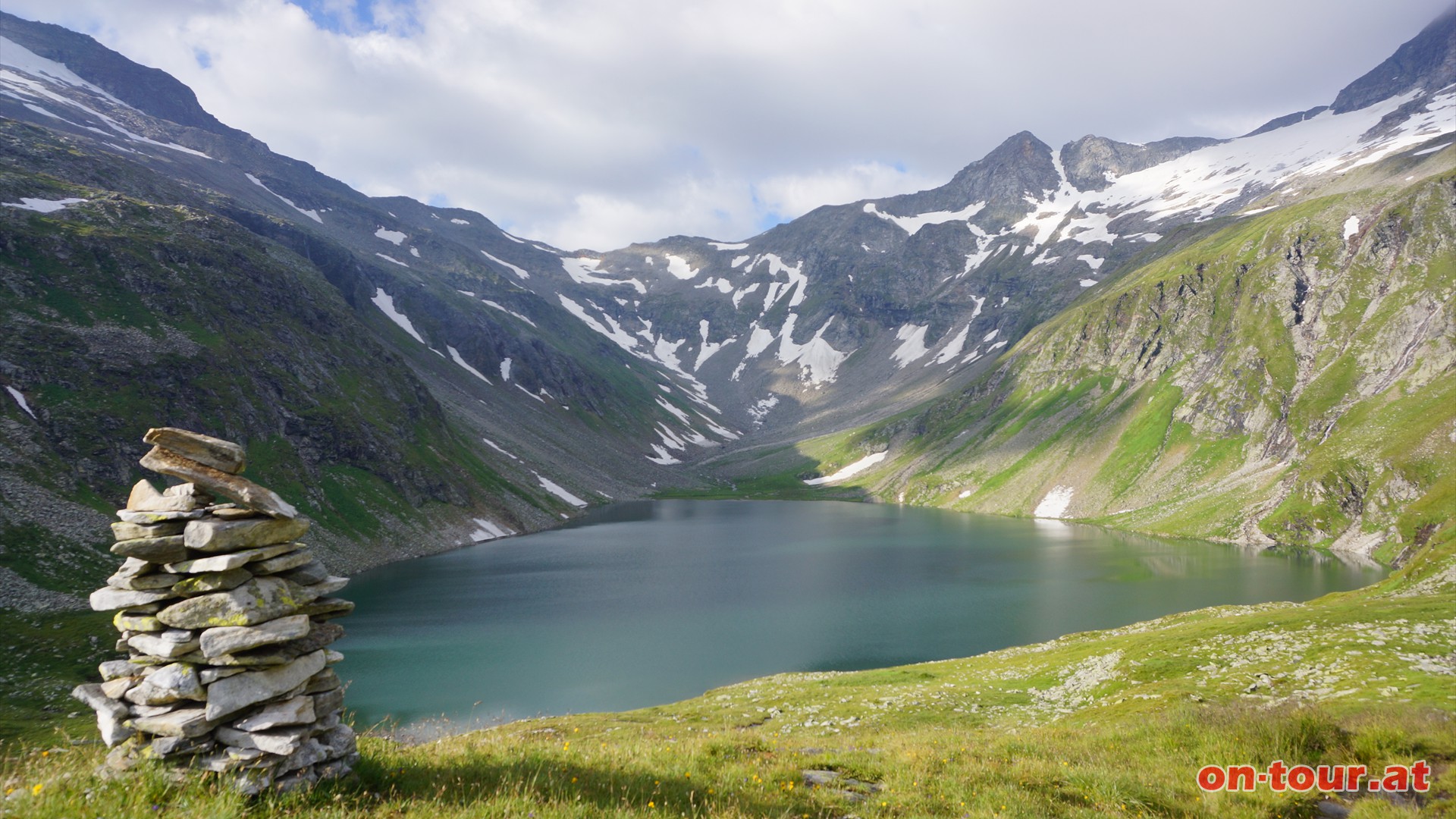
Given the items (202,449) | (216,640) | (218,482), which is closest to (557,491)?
(202,449)

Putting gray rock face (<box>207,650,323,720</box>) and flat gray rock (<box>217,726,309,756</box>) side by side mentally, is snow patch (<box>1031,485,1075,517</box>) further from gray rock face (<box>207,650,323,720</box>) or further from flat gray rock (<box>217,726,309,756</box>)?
flat gray rock (<box>217,726,309,756</box>)

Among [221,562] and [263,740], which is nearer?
[263,740]

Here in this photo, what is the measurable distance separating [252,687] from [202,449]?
3.95 m

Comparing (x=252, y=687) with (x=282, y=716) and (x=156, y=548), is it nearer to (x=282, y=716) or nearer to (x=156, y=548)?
(x=282, y=716)

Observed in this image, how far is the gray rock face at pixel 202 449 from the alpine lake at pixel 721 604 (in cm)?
1979

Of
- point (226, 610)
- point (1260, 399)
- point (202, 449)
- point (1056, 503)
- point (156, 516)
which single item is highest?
point (1260, 399)

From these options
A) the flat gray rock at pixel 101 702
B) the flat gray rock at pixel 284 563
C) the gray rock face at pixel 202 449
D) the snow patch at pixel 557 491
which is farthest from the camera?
the snow patch at pixel 557 491

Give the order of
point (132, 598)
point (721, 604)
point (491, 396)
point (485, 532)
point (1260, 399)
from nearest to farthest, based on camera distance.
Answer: point (132, 598) < point (721, 604) < point (485, 532) < point (1260, 399) < point (491, 396)

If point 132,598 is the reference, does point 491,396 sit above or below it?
above

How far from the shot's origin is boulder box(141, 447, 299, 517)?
33.1ft

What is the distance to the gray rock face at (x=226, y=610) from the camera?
30.7 ft

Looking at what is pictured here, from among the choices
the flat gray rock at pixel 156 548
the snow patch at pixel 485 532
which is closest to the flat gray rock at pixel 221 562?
the flat gray rock at pixel 156 548

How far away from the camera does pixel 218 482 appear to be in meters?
10.4

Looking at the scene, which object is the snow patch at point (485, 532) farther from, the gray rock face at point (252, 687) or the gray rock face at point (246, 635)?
the gray rock face at point (246, 635)
